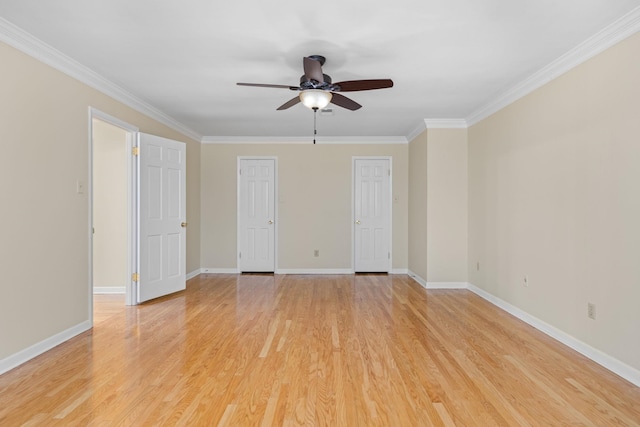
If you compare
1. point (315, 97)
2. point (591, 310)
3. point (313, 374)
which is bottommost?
point (313, 374)

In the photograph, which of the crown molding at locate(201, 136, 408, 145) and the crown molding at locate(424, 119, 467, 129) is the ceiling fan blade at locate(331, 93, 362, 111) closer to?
the crown molding at locate(424, 119, 467, 129)

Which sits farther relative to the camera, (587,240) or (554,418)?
(587,240)

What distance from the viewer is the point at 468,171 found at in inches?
217

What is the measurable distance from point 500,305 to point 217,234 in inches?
188

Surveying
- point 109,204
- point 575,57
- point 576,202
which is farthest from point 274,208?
point 575,57

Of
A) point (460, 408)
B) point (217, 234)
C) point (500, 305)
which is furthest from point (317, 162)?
point (460, 408)

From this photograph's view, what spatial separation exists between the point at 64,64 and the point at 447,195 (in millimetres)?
4834

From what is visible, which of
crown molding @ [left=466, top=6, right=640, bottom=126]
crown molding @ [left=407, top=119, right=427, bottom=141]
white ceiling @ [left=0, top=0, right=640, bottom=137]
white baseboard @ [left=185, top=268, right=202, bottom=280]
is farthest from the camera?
white baseboard @ [left=185, top=268, right=202, bottom=280]

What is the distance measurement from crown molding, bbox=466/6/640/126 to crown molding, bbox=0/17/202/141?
4.27 m

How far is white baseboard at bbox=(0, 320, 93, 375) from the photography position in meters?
2.69

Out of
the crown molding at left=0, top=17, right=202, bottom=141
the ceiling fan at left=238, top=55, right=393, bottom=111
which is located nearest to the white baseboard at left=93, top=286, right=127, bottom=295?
the crown molding at left=0, top=17, right=202, bottom=141

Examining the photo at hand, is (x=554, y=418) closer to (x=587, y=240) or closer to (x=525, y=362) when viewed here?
(x=525, y=362)

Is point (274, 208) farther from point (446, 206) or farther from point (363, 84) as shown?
point (363, 84)

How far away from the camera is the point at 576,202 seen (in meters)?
3.17
